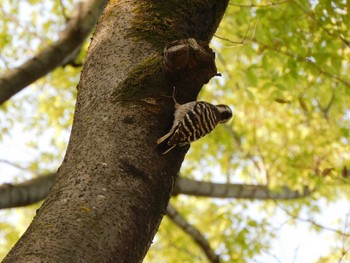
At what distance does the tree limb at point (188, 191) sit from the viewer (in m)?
4.40

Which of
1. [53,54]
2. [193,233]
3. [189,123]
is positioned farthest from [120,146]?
[193,233]

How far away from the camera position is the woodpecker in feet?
7.37

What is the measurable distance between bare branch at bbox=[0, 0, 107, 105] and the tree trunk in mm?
2226

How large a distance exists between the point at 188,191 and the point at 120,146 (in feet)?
15.2

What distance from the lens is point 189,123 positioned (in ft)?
9.12

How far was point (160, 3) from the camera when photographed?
8.41 ft

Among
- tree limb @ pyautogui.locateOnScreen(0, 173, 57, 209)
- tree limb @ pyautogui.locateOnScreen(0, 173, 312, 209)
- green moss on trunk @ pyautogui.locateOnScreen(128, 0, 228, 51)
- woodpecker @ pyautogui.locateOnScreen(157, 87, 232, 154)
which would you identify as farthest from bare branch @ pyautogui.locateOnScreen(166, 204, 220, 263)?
green moss on trunk @ pyautogui.locateOnScreen(128, 0, 228, 51)

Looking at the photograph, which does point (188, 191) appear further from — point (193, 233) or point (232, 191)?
point (232, 191)

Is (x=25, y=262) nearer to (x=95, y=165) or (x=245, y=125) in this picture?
(x=95, y=165)

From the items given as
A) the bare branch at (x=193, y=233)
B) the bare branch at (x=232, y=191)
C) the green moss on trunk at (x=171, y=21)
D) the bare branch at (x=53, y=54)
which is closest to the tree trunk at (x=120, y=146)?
the green moss on trunk at (x=171, y=21)

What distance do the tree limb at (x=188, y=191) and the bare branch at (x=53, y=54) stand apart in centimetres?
86

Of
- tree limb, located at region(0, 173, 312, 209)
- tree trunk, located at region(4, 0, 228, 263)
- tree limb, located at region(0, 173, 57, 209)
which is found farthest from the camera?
tree limb, located at region(0, 173, 312, 209)

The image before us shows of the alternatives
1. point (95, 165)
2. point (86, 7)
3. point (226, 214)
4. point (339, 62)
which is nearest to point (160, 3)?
point (95, 165)

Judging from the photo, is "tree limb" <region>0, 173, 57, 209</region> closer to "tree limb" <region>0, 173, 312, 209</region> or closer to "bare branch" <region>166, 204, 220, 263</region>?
"tree limb" <region>0, 173, 312, 209</region>
